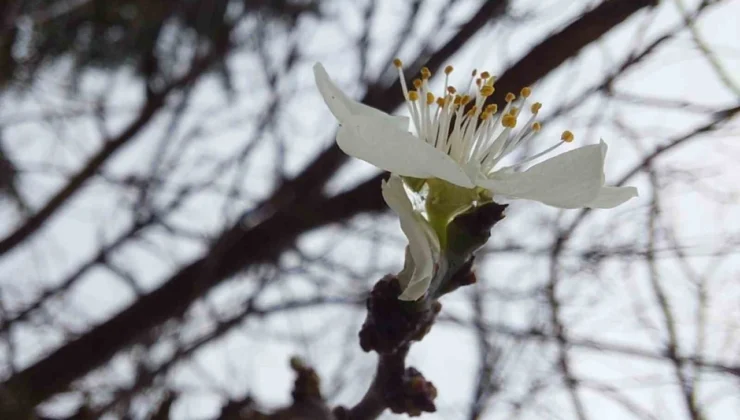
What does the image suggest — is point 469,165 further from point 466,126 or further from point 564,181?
point 466,126

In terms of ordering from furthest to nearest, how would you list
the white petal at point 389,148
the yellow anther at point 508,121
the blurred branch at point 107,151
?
the blurred branch at point 107,151, the yellow anther at point 508,121, the white petal at point 389,148

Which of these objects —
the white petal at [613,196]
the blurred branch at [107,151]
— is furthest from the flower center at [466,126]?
the blurred branch at [107,151]

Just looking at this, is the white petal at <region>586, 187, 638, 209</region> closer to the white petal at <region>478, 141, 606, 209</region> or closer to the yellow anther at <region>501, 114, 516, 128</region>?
the white petal at <region>478, 141, 606, 209</region>

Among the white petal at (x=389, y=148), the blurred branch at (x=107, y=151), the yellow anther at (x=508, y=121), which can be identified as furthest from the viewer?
the blurred branch at (x=107, y=151)

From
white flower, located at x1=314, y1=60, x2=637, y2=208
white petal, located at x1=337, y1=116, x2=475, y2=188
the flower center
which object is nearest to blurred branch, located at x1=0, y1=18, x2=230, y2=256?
the flower center

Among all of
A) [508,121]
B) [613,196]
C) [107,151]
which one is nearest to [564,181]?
[613,196]

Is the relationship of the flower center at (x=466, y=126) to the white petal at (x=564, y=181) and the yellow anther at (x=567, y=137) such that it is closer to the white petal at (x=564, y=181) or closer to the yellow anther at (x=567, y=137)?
the yellow anther at (x=567, y=137)
